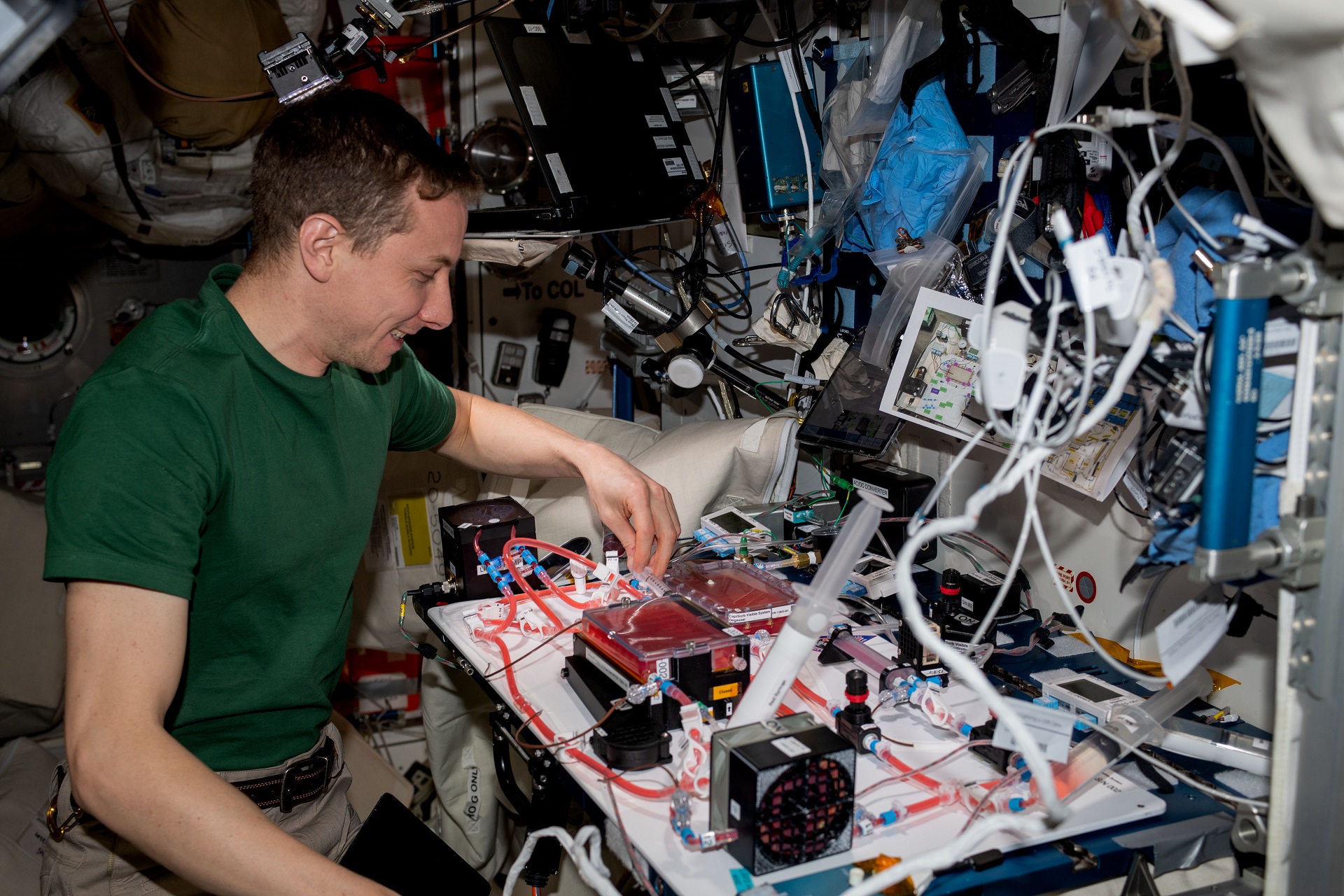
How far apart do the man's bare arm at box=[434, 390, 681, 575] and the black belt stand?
27.6 inches

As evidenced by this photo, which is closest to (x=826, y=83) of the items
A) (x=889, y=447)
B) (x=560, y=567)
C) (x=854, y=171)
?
(x=854, y=171)

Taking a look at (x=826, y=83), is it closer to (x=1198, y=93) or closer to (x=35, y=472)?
(x=1198, y=93)

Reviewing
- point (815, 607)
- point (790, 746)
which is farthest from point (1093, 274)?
point (790, 746)

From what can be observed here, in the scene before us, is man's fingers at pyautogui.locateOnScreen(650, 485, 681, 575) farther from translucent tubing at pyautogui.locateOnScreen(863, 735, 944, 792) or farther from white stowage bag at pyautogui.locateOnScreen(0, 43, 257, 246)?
white stowage bag at pyautogui.locateOnScreen(0, 43, 257, 246)

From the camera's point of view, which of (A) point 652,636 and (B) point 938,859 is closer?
(B) point 938,859

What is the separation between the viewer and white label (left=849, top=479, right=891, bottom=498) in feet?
6.96

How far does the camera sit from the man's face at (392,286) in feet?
5.54

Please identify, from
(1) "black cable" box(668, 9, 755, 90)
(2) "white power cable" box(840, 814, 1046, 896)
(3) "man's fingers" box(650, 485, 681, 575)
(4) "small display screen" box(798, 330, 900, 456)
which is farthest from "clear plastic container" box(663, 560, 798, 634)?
(1) "black cable" box(668, 9, 755, 90)

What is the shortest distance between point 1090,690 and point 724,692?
0.61 metres

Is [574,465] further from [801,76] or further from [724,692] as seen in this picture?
[801,76]

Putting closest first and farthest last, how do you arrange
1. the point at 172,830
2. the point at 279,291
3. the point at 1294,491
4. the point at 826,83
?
the point at 1294,491
the point at 172,830
the point at 279,291
the point at 826,83

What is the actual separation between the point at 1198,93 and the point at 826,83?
48.8 inches

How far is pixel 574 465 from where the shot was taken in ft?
7.05

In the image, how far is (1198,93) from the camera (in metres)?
1.58
